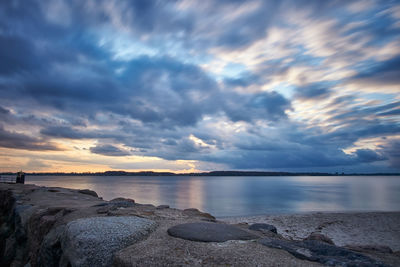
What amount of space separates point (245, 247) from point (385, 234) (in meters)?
18.0

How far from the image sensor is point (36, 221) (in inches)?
295

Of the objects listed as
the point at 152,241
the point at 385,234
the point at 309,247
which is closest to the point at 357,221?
the point at 385,234

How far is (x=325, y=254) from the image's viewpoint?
4.10 metres

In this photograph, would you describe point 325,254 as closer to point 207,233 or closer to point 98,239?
point 207,233

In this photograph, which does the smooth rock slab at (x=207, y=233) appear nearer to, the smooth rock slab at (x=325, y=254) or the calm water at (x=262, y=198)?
the smooth rock slab at (x=325, y=254)

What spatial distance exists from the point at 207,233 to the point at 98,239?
2.00 metres

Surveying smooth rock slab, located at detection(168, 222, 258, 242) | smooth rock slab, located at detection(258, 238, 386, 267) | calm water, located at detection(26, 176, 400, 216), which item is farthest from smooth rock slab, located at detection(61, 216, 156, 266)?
calm water, located at detection(26, 176, 400, 216)

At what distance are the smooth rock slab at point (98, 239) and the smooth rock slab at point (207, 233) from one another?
0.69 metres

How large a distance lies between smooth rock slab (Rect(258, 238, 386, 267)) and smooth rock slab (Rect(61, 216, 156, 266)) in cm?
246

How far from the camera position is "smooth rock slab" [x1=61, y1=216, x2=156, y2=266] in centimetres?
407

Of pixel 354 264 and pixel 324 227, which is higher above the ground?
pixel 354 264

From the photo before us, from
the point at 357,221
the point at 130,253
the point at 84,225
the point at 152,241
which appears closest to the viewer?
the point at 130,253

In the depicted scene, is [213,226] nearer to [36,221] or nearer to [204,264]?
[204,264]

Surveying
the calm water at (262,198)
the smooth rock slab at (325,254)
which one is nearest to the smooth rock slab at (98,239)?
the smooth rock slab at (325,254)
